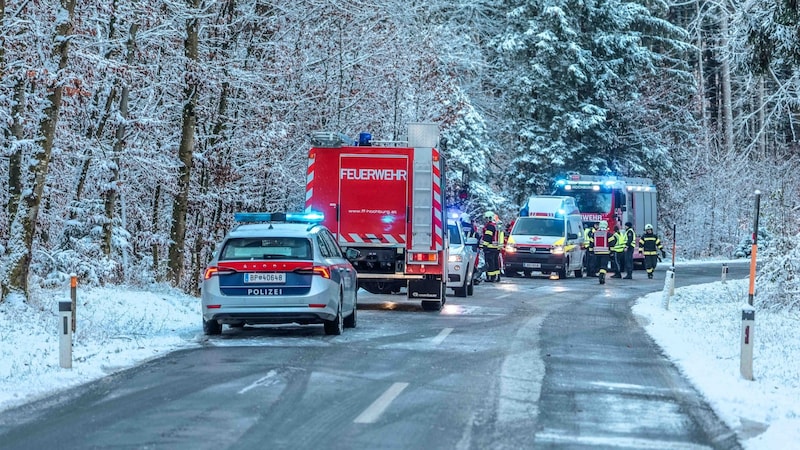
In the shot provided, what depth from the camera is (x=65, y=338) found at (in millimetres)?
12227

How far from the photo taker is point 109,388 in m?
11.2

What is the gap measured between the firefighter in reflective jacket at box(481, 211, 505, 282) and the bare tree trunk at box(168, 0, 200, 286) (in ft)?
34.5

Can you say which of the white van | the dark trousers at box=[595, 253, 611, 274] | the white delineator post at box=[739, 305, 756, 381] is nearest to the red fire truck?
the white delineator post at box=[739, 305, 756, 381]

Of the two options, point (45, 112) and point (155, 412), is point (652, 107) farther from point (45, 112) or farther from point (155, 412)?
point (155, 412)

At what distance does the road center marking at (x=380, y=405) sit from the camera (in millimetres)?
9453

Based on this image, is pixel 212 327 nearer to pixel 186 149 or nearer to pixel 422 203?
pixel 422 203

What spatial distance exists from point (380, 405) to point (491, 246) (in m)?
23.4

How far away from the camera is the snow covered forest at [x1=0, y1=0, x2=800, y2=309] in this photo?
17875 millimetres

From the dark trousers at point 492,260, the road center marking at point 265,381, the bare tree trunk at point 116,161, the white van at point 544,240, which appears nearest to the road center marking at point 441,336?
the road center marking at point 265,381

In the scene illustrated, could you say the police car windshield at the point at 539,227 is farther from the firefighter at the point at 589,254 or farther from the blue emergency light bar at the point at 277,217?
the blue emergency light bar at the point at 277,217

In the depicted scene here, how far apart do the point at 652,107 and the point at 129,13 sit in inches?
1624

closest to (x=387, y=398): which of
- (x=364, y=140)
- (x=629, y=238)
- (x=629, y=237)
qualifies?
(x=364, y=140)

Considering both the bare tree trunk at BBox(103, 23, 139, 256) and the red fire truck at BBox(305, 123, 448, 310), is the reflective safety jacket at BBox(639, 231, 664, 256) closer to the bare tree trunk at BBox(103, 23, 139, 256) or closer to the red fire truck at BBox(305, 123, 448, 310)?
the red fire truck at BBox(305, 123, 448, 310)

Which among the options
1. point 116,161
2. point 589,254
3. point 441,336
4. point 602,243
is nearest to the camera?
point 441,336
